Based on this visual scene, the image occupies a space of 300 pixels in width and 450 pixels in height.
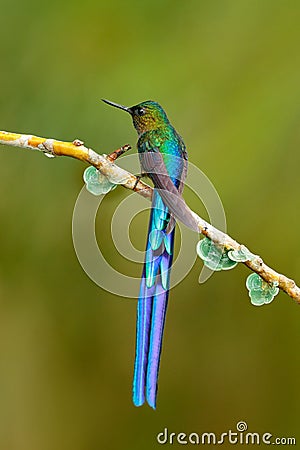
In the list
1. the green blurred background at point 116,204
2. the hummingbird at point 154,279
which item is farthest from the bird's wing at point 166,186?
the green blurred background at point 116,204

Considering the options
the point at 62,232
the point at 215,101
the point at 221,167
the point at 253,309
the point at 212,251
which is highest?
the point at 215,101

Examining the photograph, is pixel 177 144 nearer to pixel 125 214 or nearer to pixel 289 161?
pixel 125 214

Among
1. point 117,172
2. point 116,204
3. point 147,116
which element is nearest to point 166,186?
point 117,172

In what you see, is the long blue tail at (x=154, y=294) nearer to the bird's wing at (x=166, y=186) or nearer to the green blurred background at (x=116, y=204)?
the bird's wing at (x=166, y=186)

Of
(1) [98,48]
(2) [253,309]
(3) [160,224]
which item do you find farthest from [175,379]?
(3) [160,224]

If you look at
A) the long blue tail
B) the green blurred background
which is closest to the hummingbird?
the long blue tail

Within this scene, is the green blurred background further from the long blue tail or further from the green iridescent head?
the long blue tail
